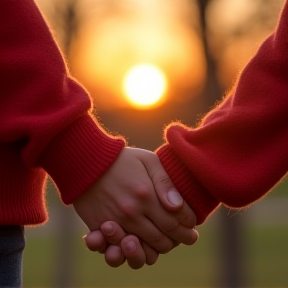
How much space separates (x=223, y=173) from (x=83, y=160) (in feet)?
1.32

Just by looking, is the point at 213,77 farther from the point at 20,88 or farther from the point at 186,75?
the point at 20,88

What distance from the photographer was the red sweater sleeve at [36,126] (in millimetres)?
2471

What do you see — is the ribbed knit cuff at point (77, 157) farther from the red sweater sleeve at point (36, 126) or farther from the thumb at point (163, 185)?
the thumb at point (163, 185)

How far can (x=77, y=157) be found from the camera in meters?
2.57

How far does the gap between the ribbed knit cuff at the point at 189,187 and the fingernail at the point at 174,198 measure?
0.07 feet

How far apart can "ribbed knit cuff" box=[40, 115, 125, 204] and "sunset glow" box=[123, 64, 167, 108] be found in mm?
9366

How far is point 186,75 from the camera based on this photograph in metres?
11.2

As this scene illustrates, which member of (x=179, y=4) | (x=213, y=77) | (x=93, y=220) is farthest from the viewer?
(x=179, y=4)

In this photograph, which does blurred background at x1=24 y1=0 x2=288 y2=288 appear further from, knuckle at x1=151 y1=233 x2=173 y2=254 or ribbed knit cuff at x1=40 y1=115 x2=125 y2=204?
ribbed knit cuff at x1=40 y1=115 x2=125 y2=204

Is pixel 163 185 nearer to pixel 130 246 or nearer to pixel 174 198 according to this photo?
pixel 174 198

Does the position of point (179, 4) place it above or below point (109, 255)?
below

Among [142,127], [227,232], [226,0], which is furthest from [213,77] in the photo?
[142,127]

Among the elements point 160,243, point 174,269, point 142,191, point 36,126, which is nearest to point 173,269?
point 174,269

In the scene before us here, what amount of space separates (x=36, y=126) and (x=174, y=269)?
9217 mm
